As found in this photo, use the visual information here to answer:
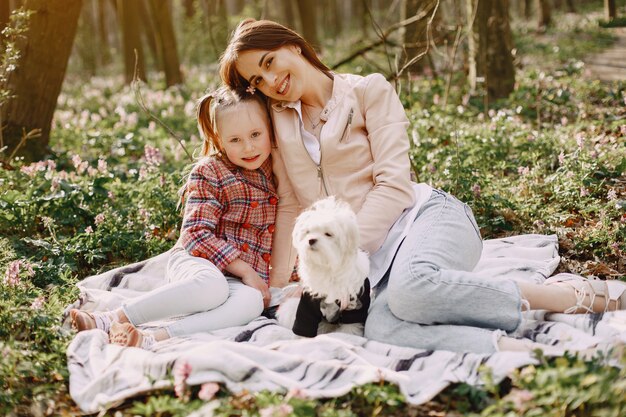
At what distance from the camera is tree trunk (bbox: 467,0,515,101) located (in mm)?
8367

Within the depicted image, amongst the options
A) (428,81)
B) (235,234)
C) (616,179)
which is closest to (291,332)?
(235,234)

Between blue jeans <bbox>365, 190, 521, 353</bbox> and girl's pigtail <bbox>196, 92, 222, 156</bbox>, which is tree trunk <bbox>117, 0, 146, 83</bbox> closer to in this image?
girl's pigtail <bbox>196, 92, 222, 156</bbox>

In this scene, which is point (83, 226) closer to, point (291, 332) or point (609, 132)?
point (291, 332)

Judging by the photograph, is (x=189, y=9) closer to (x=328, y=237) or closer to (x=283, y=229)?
(x=283, y=229)

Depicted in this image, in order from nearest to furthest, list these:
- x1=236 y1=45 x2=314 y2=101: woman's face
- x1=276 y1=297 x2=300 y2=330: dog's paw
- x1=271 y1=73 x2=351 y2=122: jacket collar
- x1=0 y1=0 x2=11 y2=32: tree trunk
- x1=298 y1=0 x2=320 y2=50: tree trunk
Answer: x1=276 y1=297 x2=300 y2=330: dog's paw < x1=236 y1=45 x2=314 y2=101: woman's face < x1=271 y1=73 x2=351 y2=122: jacket collar < x1=0 y1=0 x2=11 y2=32: tree trunk < x1=298 y1=0 x2=320 y2=50: tree trunk

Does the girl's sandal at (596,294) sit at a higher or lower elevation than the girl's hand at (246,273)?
lower

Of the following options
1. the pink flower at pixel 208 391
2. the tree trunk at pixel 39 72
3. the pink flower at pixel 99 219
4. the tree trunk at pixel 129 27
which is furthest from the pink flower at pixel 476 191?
the tree trunk at pixel 129 27

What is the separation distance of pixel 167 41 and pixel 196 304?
10.8m

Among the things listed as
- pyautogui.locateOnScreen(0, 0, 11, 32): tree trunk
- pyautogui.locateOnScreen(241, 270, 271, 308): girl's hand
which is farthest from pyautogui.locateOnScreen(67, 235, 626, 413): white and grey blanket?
pyautogui.locateOnScreen(0, 0, 11, 32): tree trunk

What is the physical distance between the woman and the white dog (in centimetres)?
15

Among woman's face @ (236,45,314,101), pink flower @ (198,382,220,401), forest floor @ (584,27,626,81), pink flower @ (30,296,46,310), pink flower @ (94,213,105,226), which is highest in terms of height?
woman's face @ (236,45,314,101)

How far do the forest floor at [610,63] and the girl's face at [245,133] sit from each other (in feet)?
21.8

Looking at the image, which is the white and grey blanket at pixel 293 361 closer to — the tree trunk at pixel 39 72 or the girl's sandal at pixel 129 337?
the girl's sandal at pixel 129 337

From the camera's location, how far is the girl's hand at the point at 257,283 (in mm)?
3742
